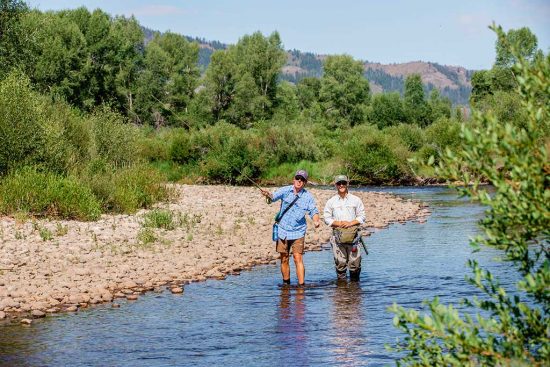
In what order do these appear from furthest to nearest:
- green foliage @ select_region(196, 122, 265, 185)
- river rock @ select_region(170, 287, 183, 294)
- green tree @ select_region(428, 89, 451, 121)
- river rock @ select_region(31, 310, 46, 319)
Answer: green tree @ select_region(428, 89, 451, 121) < green foliage @ select_region(196, 122, 265, 185) < river rock @ select_region(170, 287, 183, 294) < river rock @ select_region(31, 310, 46, 319)

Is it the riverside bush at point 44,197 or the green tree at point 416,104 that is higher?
the green tree at point 416,104

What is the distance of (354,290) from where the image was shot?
14.4m

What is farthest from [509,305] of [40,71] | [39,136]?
[40,71]

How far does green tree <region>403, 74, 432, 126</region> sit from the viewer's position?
10394cm

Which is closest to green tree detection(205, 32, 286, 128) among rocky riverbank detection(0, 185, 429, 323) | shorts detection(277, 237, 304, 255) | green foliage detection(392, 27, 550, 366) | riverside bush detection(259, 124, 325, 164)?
riverside bush detection(259, 124, 325, 164)

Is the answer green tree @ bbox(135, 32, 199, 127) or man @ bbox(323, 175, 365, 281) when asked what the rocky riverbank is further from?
green tree @ bbox(135, 32, 199, 127)

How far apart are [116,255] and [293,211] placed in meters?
5.62

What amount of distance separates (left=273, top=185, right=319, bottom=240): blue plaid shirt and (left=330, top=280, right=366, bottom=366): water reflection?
1386 mm

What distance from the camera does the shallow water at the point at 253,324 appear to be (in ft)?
32.8

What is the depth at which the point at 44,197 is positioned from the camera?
887 inches

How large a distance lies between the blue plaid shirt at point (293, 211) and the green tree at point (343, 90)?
78375 mm

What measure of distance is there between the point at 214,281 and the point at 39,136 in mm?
11749

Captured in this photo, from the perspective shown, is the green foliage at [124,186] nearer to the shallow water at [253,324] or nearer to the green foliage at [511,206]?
the shallow water at [253,324]

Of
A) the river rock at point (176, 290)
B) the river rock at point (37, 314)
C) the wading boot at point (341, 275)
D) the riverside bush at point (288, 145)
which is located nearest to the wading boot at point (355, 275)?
the wading boot at point (341, 275)
